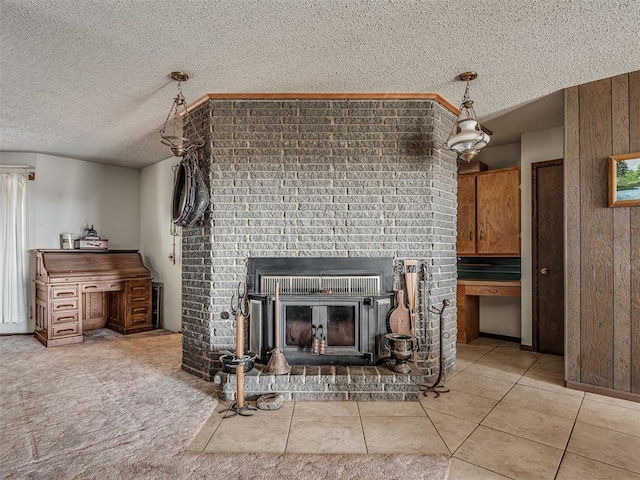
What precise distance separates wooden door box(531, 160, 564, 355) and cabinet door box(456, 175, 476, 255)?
2.12 feet

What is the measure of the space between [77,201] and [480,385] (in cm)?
548

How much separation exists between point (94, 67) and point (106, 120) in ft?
3.74

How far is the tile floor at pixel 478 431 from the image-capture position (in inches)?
71.1

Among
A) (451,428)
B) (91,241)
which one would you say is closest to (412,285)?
(451,428)

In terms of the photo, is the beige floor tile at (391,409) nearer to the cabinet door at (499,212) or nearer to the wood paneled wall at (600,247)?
the wood paneled wall at (600,247)

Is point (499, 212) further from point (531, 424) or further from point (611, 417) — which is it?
point (531, 424)

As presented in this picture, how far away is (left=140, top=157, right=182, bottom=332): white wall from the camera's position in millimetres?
4730

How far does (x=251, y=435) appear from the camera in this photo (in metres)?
2.06

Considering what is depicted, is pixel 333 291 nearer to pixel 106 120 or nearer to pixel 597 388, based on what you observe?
pixel 597 388

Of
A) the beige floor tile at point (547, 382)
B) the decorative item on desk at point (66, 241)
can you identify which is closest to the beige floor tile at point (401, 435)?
the beige floor tile at point (547, 382)

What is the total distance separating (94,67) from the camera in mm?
2461

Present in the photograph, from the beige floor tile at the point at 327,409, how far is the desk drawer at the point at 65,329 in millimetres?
3310

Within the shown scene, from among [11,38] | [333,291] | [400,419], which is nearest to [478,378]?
[400,419]

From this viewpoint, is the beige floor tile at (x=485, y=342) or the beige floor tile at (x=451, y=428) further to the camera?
the beige floor tile at (x=485, y=342)
